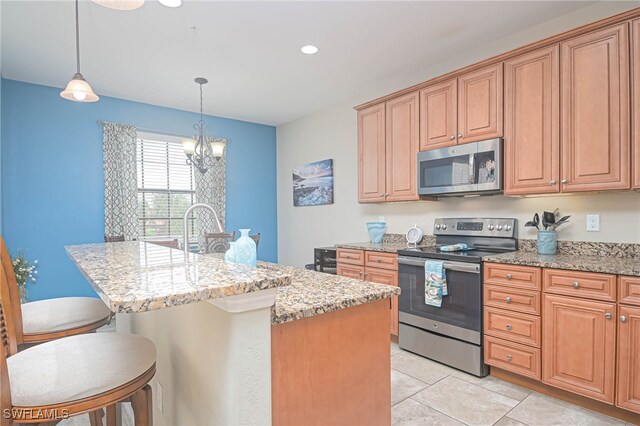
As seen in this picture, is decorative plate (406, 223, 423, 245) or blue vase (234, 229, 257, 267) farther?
decorative plate (406, 223, 423, 245)

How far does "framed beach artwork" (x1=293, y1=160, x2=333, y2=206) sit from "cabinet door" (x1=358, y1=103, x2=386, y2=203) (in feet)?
2.89

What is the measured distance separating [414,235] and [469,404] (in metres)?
1.76

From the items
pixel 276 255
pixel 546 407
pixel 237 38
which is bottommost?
pixel 546 407

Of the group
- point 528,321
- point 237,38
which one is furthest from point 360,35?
point 528,321

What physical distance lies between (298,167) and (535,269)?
370 cm

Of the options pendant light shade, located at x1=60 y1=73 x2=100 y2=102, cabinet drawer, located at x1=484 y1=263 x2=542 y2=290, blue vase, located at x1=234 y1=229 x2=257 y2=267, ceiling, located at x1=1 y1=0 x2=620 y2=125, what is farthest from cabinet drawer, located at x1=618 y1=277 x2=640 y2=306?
pendant light shade, located at x1=60 y1=73 x2=100 y2=102

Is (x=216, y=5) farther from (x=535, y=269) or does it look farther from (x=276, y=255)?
(x=276, y=255)

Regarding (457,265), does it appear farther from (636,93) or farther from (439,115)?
(636,93)

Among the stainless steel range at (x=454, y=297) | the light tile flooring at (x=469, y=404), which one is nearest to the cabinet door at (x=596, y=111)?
the stainless steel range at (x=454, y=297)

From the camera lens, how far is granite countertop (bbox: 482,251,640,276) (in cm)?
201

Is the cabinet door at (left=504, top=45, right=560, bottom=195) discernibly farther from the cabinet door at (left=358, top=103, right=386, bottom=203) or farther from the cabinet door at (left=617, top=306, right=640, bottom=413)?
the cabinet door at (left=358, top=103, right=386, bottom=203)

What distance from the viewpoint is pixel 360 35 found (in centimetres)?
291

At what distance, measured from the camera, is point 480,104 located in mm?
2865

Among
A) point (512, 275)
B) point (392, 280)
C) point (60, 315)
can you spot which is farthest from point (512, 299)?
point (60, 315)
